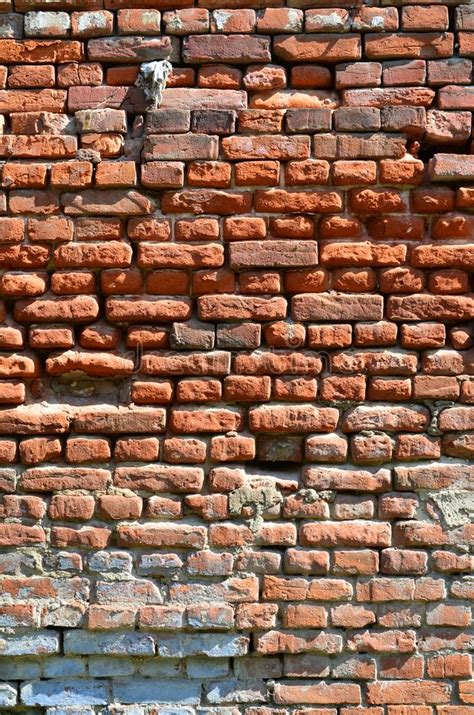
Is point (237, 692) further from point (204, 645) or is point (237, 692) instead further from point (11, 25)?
point (11, 25)

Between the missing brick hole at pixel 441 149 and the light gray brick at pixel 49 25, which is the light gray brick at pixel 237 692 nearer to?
the missing brick hole at pixel 441 149

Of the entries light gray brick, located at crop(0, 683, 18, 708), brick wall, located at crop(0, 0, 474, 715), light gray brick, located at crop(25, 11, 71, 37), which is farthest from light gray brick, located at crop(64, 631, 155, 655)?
light gray brick, located at crop(25, 11, 71, 37)

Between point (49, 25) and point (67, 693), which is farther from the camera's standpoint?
point (49, 25)

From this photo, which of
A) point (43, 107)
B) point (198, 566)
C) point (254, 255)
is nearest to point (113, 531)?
point (198, 566)

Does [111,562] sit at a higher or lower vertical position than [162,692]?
higher

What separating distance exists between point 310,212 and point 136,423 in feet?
2.94

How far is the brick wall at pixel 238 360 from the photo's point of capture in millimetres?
2580

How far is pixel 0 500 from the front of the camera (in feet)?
8.67

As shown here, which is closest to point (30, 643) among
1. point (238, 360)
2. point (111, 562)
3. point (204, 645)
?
point (111, 562)

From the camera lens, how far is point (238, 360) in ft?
8.64

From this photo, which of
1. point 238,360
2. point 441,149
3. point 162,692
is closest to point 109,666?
point 162,692

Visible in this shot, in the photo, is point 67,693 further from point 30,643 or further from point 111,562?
point 111,562

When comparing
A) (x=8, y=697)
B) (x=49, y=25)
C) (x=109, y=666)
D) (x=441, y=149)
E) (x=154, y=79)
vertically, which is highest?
(x=49, y=25)

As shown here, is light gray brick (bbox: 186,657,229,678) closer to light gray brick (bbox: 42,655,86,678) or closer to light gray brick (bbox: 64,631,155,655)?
light gray brick (bbox: 64,631,155,655)
